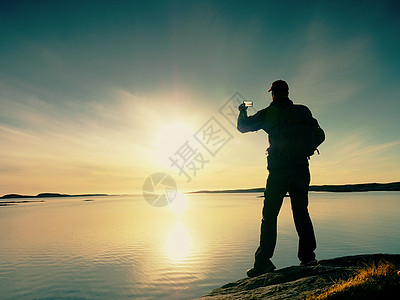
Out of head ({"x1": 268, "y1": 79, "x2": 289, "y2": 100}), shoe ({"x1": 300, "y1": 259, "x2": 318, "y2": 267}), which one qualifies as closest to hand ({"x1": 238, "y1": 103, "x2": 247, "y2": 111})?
head ({"x1": 268, "y1": 79, "x2": 289, "y2": 100})

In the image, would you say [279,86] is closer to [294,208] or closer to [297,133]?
[297,133]

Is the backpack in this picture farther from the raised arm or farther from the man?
the raised arm

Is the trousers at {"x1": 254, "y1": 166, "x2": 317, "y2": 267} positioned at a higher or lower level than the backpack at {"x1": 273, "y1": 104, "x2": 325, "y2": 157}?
lower

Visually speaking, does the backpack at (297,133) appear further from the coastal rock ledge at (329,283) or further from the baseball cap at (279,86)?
the coastal rock ledge at (329,283)

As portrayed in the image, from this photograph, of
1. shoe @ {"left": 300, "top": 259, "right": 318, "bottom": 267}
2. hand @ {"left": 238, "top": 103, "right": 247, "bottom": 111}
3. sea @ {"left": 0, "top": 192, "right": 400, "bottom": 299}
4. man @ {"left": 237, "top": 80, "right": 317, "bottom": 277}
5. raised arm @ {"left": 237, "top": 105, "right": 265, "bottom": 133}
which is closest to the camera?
shoe @ {"left": 300, "top": 259, "right": 318, "bottom": 267}

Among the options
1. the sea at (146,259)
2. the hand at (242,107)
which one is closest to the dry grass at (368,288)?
the hand at (242,107)

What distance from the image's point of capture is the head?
5738 mm

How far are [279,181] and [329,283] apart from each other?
2.10 meters

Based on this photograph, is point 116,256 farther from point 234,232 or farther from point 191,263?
point 234,232

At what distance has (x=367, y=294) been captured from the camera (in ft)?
10.4

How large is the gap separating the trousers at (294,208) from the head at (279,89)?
165cm

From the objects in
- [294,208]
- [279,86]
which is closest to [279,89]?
[279,86]

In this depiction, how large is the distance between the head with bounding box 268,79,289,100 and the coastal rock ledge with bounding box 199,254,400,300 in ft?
11.6

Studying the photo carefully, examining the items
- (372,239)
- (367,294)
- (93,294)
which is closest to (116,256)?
(93,294)
